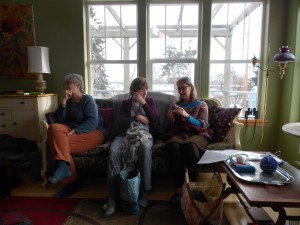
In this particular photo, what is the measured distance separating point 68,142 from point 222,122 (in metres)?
1.49

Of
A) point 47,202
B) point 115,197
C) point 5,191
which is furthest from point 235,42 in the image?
point 5,191

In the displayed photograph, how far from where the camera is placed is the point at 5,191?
1.99 m

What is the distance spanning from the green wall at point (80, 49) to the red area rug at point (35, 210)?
1.47 m

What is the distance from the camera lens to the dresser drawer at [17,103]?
2.49 metres

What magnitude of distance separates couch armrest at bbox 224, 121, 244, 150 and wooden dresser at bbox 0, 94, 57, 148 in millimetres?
2039

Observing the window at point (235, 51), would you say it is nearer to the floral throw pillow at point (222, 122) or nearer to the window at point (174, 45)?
the window at point (174, 45)

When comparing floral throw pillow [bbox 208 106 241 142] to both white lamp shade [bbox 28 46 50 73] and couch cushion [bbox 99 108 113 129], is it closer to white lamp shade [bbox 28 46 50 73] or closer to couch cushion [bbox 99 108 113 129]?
couch cushion [bbox 99 108 113 129]

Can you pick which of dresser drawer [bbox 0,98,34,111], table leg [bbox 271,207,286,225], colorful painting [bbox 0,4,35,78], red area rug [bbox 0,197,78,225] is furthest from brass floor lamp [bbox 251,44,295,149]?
colorful painting [bbox 0,4,35,78]

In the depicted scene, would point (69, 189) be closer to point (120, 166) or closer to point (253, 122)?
point (120, 166)

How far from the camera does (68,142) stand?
2.01 metres

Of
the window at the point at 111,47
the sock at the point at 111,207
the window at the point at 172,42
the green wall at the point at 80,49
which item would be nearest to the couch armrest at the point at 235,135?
the green wall at the point at 80,49

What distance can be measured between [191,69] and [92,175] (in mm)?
1820

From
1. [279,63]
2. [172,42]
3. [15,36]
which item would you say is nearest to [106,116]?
[172,42]

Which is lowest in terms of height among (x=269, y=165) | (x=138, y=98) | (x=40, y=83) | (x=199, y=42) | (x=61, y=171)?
(x=61, y=171)
